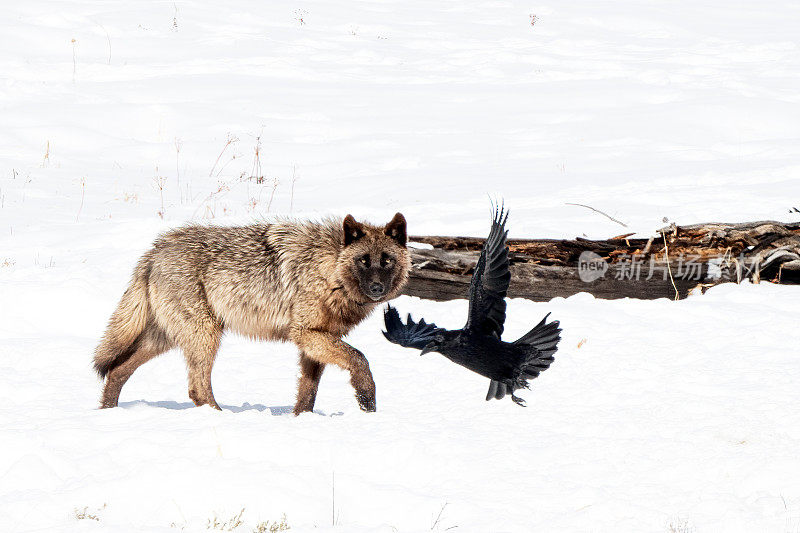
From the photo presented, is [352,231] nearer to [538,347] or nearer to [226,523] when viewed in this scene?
[538,347]

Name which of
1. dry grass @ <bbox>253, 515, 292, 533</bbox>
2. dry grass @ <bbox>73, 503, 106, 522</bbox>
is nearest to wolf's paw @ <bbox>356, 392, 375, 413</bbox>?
dry grass @ <bbox>253, 515, 292, 533</bbox>

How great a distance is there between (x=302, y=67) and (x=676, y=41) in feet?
33.7

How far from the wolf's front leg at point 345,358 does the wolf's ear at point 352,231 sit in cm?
67

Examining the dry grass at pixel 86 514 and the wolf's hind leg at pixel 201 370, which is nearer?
the dry grass at pixel 86 514

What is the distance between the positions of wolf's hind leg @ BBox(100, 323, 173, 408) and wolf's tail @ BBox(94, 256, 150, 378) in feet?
0.05

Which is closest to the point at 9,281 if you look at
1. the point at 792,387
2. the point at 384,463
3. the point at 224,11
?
the point at 384,463

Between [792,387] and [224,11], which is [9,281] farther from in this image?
[224,11]

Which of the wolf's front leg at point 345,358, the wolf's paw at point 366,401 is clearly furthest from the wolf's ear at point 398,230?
the wolf's paw at point 366,401

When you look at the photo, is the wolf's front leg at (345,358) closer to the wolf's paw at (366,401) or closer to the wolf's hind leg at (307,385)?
the wolf's paw at (366,401)

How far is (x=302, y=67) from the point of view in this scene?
805 inches

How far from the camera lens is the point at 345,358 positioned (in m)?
5.80

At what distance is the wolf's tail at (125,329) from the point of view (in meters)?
6.29

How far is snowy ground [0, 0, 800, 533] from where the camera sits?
4391 millimetres

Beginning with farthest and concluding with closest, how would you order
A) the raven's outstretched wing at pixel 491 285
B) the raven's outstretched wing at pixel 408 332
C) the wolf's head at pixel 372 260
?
the wolf's head at pixel 372 260 → the raven's outstretched wing at pixel 408 332 → the raven's outstretched wing at pixel 491 285
